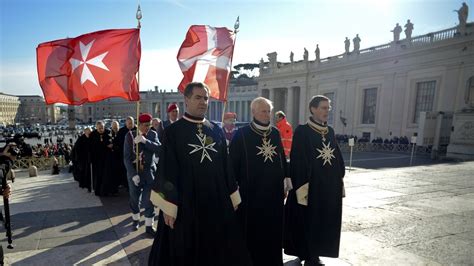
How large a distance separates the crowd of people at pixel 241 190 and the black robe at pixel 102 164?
276 cm

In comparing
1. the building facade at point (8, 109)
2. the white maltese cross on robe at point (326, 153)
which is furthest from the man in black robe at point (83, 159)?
the building facade at point (8, 109)

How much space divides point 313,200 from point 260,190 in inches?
31.4

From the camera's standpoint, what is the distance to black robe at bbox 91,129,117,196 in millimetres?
7578

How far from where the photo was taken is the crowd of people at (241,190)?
296 cm

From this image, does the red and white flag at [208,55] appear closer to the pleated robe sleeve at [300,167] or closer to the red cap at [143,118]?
the red cap at [143,118]

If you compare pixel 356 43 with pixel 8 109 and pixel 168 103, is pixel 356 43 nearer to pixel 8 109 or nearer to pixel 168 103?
pixel 168 103

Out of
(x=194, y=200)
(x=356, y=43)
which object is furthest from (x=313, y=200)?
(x=356, y=43)

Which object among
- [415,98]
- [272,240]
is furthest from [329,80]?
[272,240]

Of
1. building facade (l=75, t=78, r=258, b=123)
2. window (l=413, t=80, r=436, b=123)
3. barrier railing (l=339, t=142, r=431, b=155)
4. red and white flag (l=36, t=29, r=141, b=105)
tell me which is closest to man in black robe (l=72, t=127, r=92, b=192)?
red and white flag (l=36, t=29, r=141, b=105)

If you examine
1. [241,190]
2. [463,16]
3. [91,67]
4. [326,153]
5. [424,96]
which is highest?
[463,16]

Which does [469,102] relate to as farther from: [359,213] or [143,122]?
[143,122]

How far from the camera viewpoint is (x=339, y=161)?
13.6ft

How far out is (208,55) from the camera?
20.7ft

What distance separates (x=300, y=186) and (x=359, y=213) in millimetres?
2851
